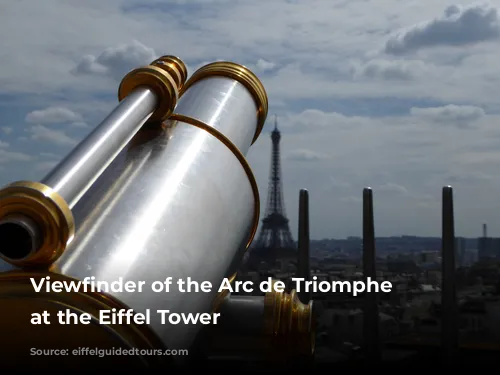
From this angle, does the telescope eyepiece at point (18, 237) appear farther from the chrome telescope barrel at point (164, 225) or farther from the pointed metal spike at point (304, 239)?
the pointed metal spike at point (304, 239)

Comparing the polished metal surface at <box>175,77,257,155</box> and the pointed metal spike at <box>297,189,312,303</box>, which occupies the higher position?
the pointed metal spike at <box>297,189,312,303</box>

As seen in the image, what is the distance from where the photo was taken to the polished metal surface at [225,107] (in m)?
4.96

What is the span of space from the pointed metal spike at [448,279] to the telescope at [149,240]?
8015 millimetres

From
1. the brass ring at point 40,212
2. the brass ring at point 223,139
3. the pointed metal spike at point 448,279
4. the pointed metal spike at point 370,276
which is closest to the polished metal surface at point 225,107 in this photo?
the brass ring at point 223,139

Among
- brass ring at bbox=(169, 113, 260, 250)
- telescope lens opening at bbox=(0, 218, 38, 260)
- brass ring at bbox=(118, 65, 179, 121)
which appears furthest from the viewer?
brass ring at bbox=(169, 113, 260, 250)

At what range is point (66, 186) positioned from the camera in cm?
300

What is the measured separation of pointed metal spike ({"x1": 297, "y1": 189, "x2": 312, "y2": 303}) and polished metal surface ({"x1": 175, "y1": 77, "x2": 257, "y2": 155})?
6.80 meters

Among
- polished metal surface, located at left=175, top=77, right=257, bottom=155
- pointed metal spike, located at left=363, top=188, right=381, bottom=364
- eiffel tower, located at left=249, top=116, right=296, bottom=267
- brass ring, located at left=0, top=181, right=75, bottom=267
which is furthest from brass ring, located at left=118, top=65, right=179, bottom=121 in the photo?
eiffel tower, located at left=249, top=116, right=296, bottom=267

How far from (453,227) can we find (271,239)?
30.4 meters

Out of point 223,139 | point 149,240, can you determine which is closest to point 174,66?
point 223,139

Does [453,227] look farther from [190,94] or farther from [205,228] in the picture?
[205,228]

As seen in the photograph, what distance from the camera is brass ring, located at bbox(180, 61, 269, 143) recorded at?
19.0 ft

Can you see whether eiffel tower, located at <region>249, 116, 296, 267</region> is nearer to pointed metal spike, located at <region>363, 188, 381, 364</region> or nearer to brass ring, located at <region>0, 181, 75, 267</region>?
pointed metal spike, located at <region>363, 188, 381, 364</region>

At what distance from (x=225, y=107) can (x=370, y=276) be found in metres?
8.23
